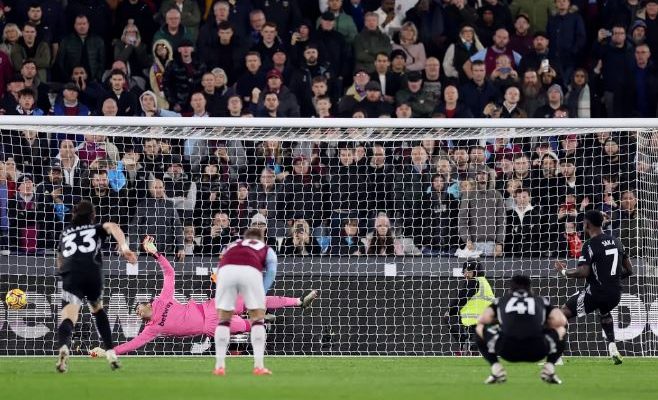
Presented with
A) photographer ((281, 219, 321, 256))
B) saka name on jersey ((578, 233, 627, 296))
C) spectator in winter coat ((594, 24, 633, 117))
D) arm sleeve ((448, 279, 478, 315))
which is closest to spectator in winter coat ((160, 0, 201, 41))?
photographer ((281, 219, 321, 256))

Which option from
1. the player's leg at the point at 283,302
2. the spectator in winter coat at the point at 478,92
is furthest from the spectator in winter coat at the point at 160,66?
the player's leg at the point at 283,302

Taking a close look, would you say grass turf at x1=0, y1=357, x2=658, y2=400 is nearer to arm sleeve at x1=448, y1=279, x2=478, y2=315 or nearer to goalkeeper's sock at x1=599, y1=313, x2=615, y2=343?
goalkeeper's sock at x1=599, y1=313, x2=615, y2=343

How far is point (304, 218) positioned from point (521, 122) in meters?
3.62

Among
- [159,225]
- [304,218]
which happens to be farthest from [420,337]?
[159,225]

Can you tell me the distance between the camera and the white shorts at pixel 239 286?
568 inches

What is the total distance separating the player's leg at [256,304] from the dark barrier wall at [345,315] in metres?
5.03

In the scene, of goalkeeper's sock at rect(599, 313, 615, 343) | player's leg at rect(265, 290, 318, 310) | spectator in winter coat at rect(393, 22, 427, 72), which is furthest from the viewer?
spectator in winter coat at rect(393, 22, 427, 72)

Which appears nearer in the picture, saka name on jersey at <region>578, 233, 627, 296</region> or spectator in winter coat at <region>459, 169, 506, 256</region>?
saka name on jersey at <region>578, 233, 627, 296</region>

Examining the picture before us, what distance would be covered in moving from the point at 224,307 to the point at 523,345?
302 centimetres

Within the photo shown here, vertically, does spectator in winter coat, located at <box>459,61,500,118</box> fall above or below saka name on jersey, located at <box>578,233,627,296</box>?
above

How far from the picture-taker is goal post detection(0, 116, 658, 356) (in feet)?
64.1

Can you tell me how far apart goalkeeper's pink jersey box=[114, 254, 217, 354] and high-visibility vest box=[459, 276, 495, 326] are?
3.42 meters

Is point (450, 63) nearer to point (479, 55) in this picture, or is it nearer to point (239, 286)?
point (479, 55)

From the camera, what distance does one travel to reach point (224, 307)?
1450cm
